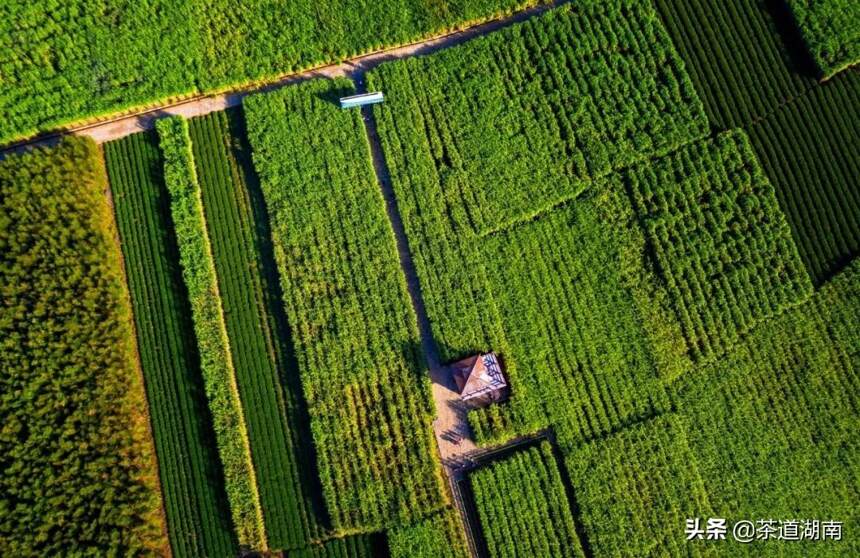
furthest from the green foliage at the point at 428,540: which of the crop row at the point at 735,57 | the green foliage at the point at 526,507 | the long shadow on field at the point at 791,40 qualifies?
the long shadow on field at the point at 791,40

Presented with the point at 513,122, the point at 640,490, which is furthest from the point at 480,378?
the point at 513,122

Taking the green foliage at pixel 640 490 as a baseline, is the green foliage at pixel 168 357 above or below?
above

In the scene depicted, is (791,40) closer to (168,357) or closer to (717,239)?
(717,239)

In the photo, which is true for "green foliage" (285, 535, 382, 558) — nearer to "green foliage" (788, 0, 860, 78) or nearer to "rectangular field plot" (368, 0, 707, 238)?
"rectangular field plot" (368, 0, 707, 238)

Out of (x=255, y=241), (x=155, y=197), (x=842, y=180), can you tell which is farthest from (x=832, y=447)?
(x=155, y=197)

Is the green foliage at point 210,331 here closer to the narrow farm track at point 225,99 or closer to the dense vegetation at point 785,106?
the narrow farm track at point 225,99

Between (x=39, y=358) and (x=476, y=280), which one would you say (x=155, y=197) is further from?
(x=476, y=280)
